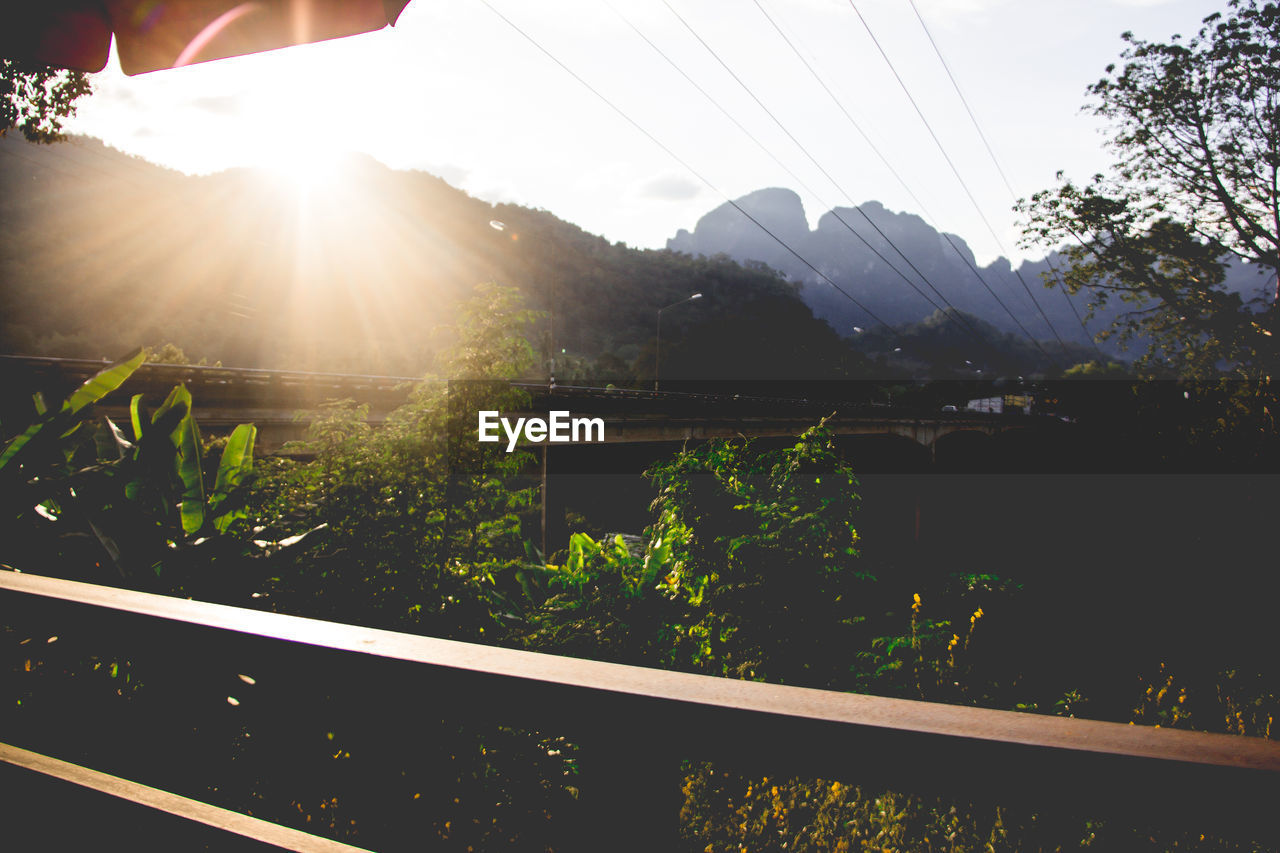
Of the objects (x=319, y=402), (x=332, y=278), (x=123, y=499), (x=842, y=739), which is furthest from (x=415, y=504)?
(x=332, y=278)

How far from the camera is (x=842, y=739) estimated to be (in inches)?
36.2

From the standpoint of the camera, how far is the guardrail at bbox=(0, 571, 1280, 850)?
0.83 meters

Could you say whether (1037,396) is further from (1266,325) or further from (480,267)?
(480,267)

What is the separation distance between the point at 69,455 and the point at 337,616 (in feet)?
8.31

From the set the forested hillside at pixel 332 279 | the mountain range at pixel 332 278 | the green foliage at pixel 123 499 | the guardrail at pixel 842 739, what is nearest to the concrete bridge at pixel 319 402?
the green foliage at pixel 123 499

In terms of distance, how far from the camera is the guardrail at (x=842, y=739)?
828mm

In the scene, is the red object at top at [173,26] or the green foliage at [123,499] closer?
the red object at top at [173,26]

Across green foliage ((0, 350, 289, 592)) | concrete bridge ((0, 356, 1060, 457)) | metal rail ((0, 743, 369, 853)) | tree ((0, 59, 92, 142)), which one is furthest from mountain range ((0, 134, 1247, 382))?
metal rail ((0, 743, 369, 853))

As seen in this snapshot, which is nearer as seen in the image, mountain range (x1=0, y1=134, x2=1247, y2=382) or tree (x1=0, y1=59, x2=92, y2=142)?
tree (x1=0, y1=59, x2=92, y2=142)

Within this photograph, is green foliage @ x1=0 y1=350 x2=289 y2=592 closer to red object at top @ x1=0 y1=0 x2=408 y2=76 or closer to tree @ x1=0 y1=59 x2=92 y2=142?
red object at top @ x1=0 y1=0 x2=408 y2=76

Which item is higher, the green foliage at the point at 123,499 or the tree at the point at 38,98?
the tree at the point at 38,98

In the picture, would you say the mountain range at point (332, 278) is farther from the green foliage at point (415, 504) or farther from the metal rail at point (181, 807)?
the metal rail at point (181, 807)

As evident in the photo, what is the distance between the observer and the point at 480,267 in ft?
355

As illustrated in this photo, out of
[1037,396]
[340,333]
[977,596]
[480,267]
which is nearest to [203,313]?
[340,333]
